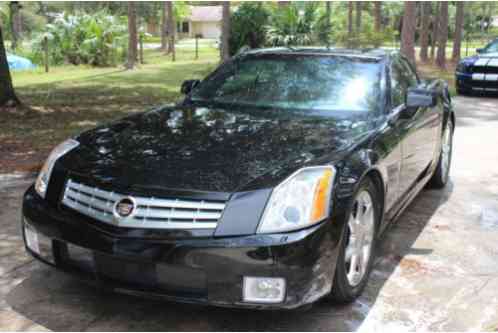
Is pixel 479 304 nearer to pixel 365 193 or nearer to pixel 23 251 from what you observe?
pixel 365 193

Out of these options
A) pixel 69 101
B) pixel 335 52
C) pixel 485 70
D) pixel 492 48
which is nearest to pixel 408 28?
pixel 492 48

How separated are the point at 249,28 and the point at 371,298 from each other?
16621mm

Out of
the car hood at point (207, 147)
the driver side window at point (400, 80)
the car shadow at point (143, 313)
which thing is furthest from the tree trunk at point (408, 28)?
the car shadow at point (143, 313)

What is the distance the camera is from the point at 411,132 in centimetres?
439

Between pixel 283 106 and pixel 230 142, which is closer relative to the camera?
pixel 230 142

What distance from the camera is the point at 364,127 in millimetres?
3758

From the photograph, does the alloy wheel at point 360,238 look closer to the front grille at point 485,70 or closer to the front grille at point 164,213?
the front grille at point 164,213

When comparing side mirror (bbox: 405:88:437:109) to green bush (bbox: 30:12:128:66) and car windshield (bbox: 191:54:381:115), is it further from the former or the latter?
green bush (bbox: 30:12:128:66)

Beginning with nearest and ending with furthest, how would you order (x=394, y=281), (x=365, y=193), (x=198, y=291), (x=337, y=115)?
(x=198, y=291) < (x=365, y=193) < (x=394, y=281) < (x=337, y=115)

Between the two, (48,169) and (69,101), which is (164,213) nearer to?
(48,169)

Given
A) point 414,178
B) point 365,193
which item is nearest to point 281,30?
point 414,178

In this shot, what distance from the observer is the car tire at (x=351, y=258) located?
313cm

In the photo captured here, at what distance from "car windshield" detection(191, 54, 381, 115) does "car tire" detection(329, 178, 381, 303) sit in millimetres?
788

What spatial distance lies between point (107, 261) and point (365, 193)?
145cm
